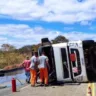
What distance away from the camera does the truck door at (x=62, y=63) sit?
A: 20.2 meters

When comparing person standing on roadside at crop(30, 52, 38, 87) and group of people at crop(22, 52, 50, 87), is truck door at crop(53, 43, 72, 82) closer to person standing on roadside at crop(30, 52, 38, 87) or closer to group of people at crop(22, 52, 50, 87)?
group of people at crop(22, 52, 50, 87)

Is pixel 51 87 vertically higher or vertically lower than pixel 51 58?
lower

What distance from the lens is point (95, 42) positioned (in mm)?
21359

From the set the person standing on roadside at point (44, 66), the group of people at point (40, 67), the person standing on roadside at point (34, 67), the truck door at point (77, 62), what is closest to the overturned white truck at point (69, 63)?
the truck door at point (77, 62)

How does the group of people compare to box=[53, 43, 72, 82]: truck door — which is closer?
the group of people

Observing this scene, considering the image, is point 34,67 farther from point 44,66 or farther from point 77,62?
point 77,62

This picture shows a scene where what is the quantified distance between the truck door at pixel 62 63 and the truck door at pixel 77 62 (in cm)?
27

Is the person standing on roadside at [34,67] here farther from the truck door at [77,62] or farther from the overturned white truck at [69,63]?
the truck door at [77,62]

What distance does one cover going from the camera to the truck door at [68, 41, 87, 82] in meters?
20.2

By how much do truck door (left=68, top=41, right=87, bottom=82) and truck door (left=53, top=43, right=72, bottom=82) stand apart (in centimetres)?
27

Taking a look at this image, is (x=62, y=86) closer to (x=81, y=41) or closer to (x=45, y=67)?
(x=45, y=67)

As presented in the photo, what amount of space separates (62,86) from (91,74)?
3.06 metres

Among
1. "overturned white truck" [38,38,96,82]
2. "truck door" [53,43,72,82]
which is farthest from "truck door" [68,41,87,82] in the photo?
"truck door" [53,43,72,82]

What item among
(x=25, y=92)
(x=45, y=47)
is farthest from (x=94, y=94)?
(x=45, y=47)
